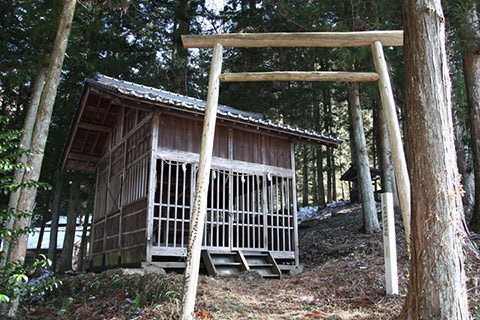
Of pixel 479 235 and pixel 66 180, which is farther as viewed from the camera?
pixel 66 180

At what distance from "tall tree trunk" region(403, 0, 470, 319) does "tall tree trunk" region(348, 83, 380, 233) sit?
9.21 m

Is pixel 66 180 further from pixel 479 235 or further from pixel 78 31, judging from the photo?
pixel 479 235

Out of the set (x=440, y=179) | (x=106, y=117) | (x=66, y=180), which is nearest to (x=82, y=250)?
(x=66, y=180)

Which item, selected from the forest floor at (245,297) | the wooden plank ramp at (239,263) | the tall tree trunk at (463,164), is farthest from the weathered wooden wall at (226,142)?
the tall tree trunk at (463,164)

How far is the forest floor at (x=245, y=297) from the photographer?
18.0 feet

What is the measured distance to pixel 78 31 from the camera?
11.4m

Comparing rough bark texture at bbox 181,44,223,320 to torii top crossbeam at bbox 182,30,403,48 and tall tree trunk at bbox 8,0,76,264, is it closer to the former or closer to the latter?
torii top crossbeam at bbox 182,30,403,48

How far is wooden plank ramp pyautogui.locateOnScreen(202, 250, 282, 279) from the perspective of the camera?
9.74m

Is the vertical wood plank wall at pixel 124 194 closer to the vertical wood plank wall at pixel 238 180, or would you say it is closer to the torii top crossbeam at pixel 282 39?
the vertical wood plank wall at pixel 238 180

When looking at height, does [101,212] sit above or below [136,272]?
above

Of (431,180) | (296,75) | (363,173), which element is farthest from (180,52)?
(431,180)

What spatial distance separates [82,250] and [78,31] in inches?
533

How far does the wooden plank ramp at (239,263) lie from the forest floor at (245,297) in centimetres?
58

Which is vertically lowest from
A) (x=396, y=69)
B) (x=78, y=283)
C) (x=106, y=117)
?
(x=78, y=283)
